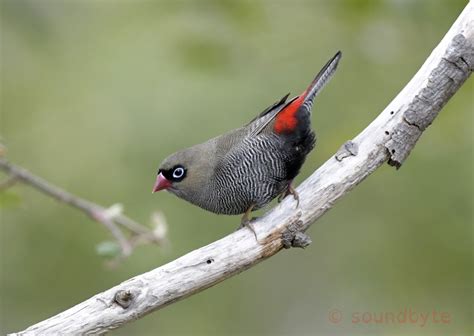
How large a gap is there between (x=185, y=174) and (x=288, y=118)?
90 cm

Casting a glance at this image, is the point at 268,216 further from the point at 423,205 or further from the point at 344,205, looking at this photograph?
the point at 344,205

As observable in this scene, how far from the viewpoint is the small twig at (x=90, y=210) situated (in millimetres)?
5367

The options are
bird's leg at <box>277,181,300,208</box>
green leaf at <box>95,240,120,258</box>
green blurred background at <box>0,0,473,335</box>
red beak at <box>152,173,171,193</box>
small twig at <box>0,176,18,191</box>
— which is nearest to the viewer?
bird's leg at <box>277,181,300,208</box>

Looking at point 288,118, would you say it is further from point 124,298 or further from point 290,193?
point 124,298

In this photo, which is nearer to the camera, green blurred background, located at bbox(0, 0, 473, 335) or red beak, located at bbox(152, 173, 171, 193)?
red beak, located at bbox(152, 173, 171, 193)

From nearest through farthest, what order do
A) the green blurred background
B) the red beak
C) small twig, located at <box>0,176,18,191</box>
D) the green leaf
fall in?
1. small twig, located at <box>0,176,18,191</box>
2. the green leaf
3. the red beak
4. the green blurred background

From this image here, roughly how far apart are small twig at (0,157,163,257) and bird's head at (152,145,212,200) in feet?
1.55

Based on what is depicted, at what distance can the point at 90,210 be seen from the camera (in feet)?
18.5

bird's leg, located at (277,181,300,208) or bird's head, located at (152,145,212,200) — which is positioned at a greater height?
bird's head, located at (152,145,212,200)

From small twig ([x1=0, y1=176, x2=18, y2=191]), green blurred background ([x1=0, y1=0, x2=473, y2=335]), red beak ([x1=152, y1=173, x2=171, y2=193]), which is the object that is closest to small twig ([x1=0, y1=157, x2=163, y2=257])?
small twig ([x1=0, y1=176, x2=18, y2=191])

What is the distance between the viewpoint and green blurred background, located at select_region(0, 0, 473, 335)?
6359 mm

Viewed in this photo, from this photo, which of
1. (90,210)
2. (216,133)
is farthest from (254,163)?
(216,133)

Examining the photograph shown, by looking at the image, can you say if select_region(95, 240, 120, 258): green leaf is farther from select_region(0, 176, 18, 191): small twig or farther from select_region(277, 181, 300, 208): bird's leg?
select_region(277, 181, 300, 208): bird's leg

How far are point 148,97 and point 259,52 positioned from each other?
2305 mm
